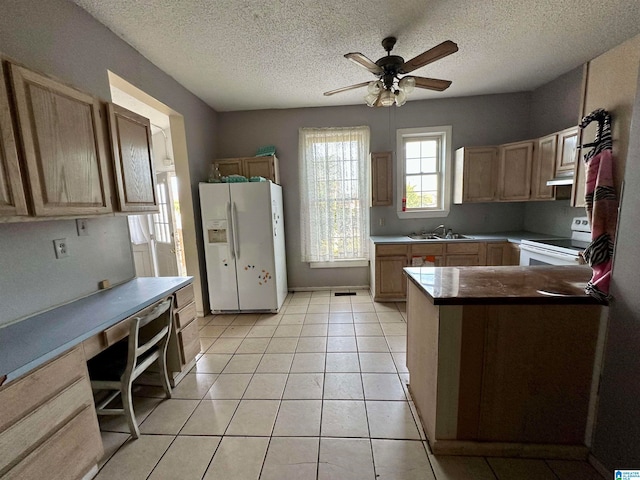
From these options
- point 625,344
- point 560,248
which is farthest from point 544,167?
point 625,344

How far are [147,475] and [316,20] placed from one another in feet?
10.4

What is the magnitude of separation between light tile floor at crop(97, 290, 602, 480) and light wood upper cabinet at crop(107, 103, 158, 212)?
1.49 metres

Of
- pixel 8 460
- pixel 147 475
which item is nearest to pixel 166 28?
pixel 8 460

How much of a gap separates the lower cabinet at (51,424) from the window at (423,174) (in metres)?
3.82

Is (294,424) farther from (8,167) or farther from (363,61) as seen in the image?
(363,61)

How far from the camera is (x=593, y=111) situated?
1.25 metres

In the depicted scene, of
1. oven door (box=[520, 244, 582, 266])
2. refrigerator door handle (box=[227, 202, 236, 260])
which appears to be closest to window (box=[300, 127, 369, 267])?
refrigerator door handle (box=[227, 202, 236, 260])

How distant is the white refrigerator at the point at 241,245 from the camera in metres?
3.11

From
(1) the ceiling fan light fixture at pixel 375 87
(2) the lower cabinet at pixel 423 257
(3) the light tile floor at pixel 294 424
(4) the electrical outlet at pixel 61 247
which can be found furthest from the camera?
(2) the lower cabinet at pixel 423 257

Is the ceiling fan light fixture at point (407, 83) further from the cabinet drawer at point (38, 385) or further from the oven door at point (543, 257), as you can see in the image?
the cabinet drawer at point (38, 385)

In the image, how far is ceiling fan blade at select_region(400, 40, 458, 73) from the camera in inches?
68.1

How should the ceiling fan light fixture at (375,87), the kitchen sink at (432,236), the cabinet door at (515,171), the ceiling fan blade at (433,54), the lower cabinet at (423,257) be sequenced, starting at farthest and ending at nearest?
the kitchen sink at (432,236) → the lower cabinet at (423,257) → the cabinet door at (515,171) → the ceiling fan light fixture at (375,87) → the ceiling fan blade at (433,54)

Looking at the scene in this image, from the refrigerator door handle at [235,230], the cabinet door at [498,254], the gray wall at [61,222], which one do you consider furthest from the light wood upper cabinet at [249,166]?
the cabinet door at [498,254]

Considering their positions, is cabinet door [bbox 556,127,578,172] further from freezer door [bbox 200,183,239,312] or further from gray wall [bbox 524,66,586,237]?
freezer door [bbox 200,183,239,312]
